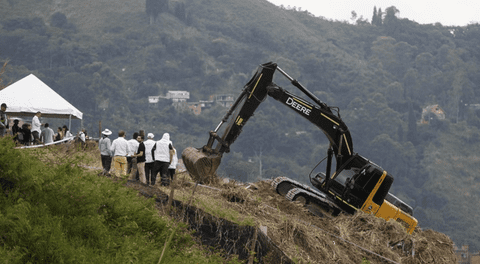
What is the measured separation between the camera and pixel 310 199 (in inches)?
607

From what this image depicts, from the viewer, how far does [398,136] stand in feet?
472

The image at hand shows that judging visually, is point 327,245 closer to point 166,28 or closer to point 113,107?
point 113,107

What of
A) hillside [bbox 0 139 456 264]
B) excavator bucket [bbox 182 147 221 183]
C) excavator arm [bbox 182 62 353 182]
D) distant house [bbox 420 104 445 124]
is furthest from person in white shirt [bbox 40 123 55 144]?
distant house [bbox 420 104 445 124]

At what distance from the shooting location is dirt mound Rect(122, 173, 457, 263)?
9.69 metres

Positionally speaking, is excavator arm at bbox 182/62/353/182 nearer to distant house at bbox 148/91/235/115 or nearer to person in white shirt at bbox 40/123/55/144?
person in white shirt at bbox 40/123/55/144

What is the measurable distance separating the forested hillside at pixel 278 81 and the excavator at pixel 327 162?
285 feet

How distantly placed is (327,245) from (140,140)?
5.55 m

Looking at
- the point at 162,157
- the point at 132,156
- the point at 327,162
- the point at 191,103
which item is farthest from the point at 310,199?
the point at 191,103

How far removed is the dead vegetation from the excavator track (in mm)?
295

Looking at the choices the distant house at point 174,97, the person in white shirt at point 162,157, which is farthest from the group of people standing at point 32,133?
the distant house at point 174,97

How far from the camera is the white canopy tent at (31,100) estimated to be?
19500 millimetres

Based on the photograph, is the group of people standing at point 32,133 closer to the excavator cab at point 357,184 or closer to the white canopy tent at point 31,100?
the white canopy tent at point 31,100

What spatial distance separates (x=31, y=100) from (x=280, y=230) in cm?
1271

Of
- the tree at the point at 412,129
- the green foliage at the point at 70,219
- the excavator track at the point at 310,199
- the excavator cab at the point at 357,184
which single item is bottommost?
the tree at the point at 412,129
